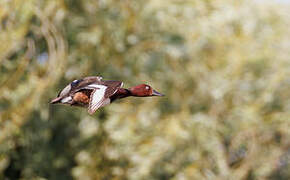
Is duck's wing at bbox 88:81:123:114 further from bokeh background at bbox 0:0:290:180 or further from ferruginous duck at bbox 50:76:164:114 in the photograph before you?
bokeh background at bbox 0:0:290:180

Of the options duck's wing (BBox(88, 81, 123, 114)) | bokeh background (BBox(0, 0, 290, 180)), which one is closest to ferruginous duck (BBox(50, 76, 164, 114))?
duck's wing (BBox(88, 81, 123, 114))

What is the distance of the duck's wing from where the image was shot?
291 cm

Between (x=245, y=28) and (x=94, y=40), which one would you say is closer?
(x=94, y=40)

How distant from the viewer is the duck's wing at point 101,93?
2.91 metres

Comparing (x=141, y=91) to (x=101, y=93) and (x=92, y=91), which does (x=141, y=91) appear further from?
(x=101, y=93)

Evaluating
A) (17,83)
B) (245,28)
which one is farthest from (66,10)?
(245,28)

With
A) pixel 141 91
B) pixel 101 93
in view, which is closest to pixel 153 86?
pixel 141 91

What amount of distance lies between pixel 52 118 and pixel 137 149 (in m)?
1.25

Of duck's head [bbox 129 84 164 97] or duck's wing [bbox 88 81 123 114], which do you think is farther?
duck's head [bbox 129 84 164 97]

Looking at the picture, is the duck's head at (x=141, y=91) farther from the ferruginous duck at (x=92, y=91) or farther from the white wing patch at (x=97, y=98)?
the white wing patch at (x=97, y=98)

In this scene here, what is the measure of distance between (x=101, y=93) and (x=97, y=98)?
0.06m

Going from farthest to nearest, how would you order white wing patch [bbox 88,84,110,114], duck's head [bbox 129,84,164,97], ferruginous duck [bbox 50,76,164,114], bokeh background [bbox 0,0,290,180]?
bokeh background [bbox 0,0,290,180] < duck's head [bbox 129,84,164,97] < ferruginous duck [bbox 50,76,164,114] < white wing patch [bbox 88,84,110,114]

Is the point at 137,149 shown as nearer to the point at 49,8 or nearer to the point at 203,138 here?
the point at 203,138

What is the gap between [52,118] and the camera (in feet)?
27.0
